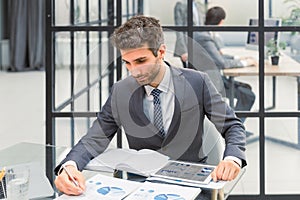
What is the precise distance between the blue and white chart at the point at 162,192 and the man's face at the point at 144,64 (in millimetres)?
413

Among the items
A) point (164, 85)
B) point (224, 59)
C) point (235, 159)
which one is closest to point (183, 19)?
point (224, 59)

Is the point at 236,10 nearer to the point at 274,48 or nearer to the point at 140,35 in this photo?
the point at 274,48

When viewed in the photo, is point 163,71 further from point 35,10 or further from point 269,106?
point 35,10

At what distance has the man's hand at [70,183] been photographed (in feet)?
4.73

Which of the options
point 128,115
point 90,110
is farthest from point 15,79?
point 128,115

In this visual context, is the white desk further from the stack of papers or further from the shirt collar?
the stack of papers

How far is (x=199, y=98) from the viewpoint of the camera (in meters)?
1.84

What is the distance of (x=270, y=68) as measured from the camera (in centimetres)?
269

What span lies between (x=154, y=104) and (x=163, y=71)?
0.12 metres

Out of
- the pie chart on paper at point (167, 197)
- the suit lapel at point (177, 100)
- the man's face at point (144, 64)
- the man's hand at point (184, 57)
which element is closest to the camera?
the pie chart on paper at point (167, 197)

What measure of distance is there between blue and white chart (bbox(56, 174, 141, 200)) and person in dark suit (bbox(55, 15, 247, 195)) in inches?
7.4

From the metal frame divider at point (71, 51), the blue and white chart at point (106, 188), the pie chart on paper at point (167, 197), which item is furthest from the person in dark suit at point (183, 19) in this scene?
the pie chart on paper at point (167, 197)

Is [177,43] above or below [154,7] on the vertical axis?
below

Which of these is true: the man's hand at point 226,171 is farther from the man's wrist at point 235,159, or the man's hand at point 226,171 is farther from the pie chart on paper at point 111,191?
the pie chart on paper at point 111,191
